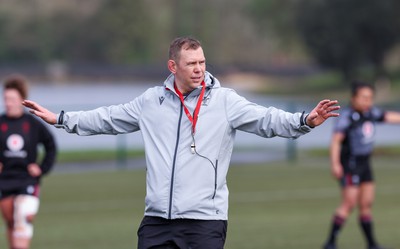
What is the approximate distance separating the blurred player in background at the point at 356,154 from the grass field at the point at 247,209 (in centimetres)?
38

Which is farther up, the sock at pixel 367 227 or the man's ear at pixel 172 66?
the man's ear at pixel 172 66

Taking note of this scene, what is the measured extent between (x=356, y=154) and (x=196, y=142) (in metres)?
6.08

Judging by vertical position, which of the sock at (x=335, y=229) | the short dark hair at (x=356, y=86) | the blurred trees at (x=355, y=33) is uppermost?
the blurred trees at (x=355, y=33)

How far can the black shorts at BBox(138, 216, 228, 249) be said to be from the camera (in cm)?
745

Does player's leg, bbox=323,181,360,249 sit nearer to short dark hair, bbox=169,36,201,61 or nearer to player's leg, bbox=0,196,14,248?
player's leg, bbox=0,196,14,248

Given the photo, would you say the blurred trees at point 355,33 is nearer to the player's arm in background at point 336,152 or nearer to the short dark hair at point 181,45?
the player's arm in background at point 336,152

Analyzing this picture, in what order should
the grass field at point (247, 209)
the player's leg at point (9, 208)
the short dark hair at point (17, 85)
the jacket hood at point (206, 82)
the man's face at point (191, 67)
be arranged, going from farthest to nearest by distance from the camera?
1. the grass field at point (247, 209)
2. the player's leg at point (9, 208)
3. the short dark hair at point (17, 85)
4. the jacket hood at point (206, 82)
5. the man's face at point (191, 67)

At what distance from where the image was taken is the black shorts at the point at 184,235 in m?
7.45

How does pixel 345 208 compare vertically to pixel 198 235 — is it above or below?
above

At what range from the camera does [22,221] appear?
11289mm

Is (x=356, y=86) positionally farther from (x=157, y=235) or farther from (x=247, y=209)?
(x=157, y=235)

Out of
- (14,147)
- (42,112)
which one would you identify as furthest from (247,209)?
(42,112)

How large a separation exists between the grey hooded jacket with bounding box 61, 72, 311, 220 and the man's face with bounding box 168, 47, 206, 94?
4.3 inches

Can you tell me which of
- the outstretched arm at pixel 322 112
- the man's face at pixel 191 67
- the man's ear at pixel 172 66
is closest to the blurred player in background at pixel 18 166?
the man's ear at pixel 172 66
